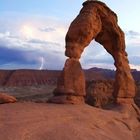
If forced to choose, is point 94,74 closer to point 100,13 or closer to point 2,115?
point 100,13

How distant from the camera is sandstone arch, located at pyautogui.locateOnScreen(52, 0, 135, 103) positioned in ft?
54.5

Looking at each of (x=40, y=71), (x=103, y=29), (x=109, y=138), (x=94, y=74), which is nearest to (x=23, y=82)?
(x=40, y=71)

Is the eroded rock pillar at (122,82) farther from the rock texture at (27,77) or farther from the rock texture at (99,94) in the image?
the rock texture at (27,77)

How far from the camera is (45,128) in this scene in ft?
37.3

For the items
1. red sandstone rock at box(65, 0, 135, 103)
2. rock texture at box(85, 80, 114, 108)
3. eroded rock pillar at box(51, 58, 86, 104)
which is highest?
red sandstone rock at box(65, 0, 135, 103)

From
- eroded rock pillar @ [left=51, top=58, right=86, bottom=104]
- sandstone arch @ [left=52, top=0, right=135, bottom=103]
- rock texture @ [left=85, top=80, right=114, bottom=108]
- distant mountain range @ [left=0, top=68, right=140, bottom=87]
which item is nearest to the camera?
eroded rock pillar @ [left=51, top=58, right=86, bottom=104]

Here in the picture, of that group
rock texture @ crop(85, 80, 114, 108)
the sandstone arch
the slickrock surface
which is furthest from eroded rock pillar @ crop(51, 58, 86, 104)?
rock texture @ crop(85, 80, 114, 108)

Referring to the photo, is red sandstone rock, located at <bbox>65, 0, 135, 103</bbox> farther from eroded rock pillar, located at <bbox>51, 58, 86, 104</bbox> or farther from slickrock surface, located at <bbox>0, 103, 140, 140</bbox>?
slickrock surface, located at <bbox>0, 103, 140, 140</bbox>

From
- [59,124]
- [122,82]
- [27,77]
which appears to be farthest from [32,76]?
[59,124]

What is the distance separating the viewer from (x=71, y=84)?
54.4 ft

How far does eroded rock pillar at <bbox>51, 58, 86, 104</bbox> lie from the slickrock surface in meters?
0.98

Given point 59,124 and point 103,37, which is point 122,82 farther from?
point 59,124

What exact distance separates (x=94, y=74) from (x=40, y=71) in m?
13.5

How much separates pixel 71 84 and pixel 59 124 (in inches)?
182
